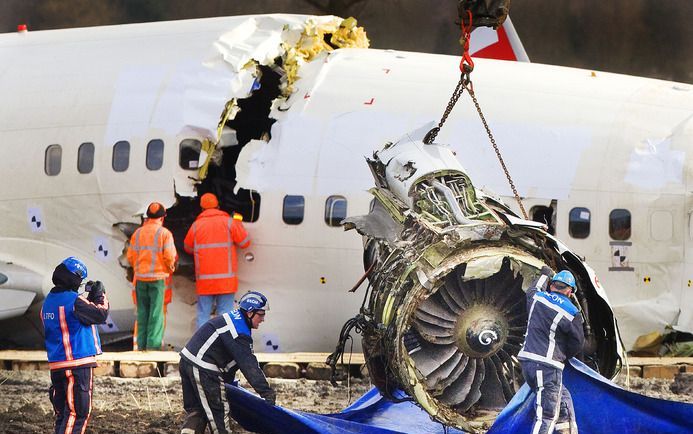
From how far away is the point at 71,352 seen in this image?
13219 millimetres

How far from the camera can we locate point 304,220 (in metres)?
17.2

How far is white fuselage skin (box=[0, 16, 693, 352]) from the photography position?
1672cm

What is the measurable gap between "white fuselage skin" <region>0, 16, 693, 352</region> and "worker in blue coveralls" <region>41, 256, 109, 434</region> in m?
4.35

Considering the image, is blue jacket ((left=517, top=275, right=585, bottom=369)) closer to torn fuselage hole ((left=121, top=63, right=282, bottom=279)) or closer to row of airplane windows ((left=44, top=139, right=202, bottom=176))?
torn fuselage hole ((left=121, top=63, right=282, bottom=279))

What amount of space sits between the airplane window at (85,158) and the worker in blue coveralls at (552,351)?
7930 millimetres

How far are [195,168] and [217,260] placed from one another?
140 cm

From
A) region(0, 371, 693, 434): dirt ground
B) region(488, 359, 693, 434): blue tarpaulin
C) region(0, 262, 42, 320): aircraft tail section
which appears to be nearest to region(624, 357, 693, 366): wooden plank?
region(0, 371, 693, 434): dirt ground

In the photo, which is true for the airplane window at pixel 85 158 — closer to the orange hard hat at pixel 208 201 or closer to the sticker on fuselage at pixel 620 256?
the orange hard hat at pixel 208 201

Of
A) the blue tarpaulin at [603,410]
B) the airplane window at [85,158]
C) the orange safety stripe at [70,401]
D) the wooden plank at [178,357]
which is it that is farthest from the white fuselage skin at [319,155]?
the orange safety stripe at [70,401]

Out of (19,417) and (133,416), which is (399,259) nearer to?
(133,416)

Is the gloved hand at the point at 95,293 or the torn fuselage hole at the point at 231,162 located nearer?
the gloved hand at the point at 95,293

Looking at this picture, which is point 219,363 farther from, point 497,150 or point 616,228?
point 616,228

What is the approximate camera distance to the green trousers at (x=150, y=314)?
17781mm

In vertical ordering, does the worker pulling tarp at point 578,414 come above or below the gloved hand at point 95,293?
below
